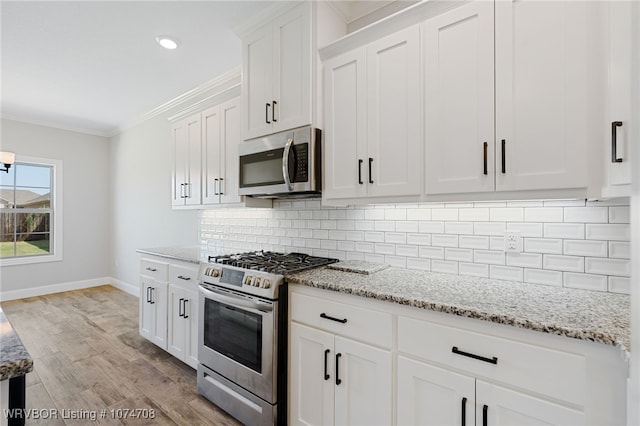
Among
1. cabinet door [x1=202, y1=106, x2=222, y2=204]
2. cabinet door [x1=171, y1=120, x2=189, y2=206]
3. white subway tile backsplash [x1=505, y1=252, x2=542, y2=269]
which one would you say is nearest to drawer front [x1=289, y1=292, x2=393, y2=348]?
white subway tile backsplash [x1=505, y1=252, x2=542, y2=269]

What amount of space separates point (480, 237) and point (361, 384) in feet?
3.37

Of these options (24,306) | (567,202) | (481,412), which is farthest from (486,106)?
(24,306)

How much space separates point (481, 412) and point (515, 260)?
0.82m

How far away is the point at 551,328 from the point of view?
109cm

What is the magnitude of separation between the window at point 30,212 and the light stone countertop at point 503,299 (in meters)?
5.38

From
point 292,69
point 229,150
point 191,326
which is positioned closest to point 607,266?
point 292,69

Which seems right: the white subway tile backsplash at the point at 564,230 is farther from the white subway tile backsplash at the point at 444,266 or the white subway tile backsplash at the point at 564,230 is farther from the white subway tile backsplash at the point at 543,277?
the white subway tile backsplash at the point at 444,266

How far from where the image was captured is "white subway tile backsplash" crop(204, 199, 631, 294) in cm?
148

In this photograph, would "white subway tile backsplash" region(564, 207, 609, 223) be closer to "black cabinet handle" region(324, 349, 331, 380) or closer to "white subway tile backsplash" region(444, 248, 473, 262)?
"white subway tile backsplash" region(444, 248, 473, 262)

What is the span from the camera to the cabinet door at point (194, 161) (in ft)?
9.73

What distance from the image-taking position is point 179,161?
3203mm

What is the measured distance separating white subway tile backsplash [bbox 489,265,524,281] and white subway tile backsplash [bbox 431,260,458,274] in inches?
7.5

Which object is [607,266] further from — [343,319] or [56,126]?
[56,126]

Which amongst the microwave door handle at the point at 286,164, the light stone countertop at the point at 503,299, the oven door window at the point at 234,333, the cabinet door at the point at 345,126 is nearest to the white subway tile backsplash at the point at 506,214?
the light stone countertop at the point at 503,299
